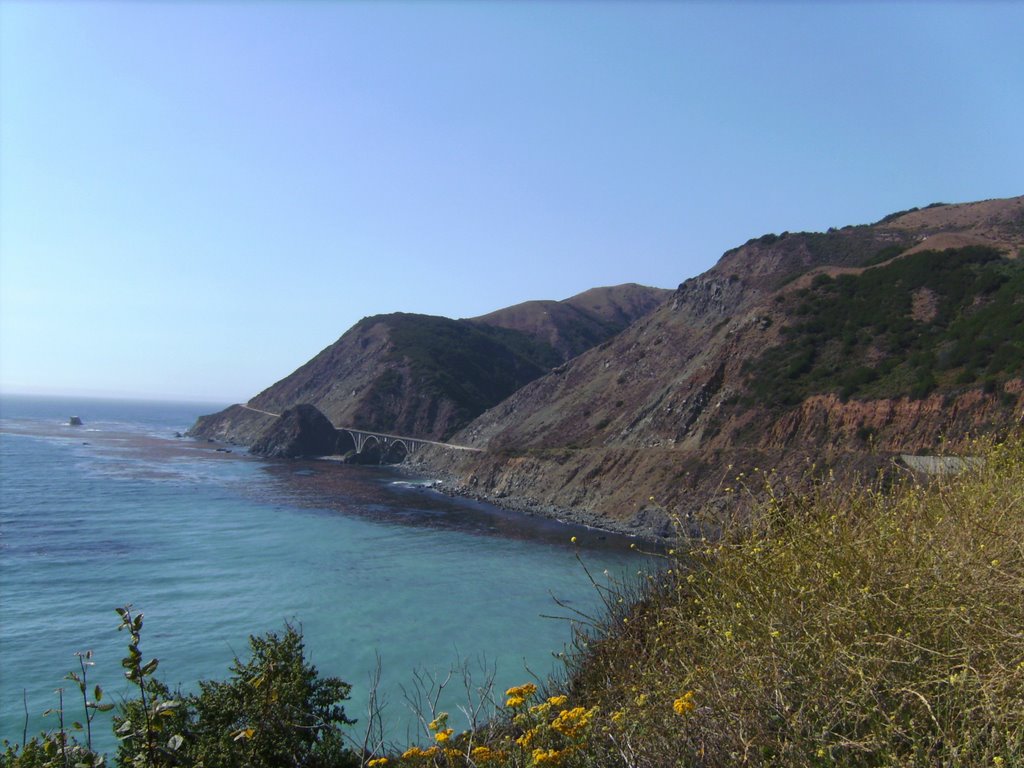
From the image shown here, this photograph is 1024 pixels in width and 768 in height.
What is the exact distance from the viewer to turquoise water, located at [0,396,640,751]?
2041cm

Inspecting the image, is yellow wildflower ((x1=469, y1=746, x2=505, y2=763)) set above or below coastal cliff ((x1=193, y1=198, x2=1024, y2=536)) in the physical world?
below

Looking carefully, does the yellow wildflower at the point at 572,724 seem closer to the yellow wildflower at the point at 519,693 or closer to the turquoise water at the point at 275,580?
the yellow wildflower at the point at 519,693

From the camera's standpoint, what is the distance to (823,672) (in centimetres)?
407

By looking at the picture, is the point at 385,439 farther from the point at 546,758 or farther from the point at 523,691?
the point at 546,758

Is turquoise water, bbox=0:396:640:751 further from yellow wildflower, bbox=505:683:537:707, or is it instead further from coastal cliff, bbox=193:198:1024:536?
coastal cliff, bbox=193:198:1024:536

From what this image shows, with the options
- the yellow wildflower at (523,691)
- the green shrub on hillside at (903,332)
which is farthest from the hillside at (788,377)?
the yellow wildflower at (523,691)

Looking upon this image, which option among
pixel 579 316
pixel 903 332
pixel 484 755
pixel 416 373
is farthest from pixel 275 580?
pixel 579 316

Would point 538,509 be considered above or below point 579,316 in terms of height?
below

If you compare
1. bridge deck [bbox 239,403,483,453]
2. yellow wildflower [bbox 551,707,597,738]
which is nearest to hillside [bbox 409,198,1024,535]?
bridge deck [bbox 239,403,483,453]

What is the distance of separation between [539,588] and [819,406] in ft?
71.6

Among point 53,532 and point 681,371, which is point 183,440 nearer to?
point 53,532

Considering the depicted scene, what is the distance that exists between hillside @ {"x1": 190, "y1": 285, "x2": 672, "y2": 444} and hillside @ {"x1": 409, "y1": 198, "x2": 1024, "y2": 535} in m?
27.8

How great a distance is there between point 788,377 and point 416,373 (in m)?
68.1

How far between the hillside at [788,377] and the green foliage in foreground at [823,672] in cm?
2254
